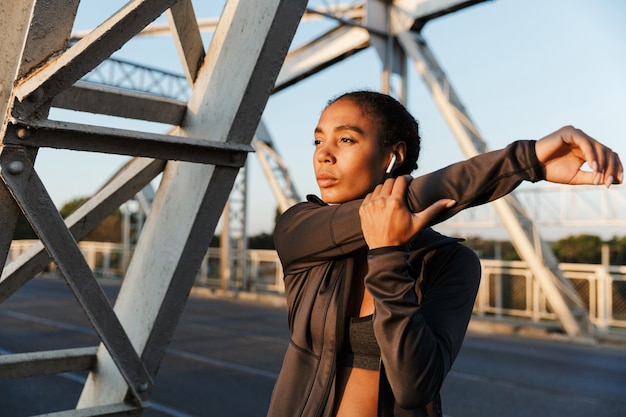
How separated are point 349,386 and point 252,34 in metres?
1.26

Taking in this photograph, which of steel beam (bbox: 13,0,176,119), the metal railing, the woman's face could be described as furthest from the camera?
the metal railing

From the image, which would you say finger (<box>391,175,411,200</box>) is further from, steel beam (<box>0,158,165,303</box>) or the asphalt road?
the asphalt road

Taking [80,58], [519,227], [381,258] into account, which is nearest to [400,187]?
[381,258]

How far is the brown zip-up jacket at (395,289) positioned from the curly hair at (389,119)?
22 centimetres

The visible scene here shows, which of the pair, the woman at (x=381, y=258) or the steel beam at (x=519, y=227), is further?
the steel beam at (x=519, y=227)

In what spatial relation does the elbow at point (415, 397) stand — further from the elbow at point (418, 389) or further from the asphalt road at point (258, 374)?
the asphalt road at point (258, 374)

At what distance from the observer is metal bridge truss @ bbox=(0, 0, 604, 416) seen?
6.02ft

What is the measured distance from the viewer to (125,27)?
6.20 feet

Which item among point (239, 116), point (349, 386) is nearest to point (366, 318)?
point (349, 386)

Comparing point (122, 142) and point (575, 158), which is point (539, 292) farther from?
point (575, 158)

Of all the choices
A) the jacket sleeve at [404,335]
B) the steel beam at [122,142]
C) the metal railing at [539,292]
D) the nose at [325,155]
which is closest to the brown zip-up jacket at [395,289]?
the jacket sleeve at [404,335]

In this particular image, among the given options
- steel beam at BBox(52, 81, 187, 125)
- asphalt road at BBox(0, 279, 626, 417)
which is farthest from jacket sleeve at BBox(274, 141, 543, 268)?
asphalt road at BBox(0, 279, 626, 417)

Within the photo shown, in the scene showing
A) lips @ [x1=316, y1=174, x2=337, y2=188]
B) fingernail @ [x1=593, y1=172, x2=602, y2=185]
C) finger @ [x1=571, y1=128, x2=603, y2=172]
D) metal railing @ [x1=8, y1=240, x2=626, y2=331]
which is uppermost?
finger @ [x1=571, y1=128, x2=603, y2=172]

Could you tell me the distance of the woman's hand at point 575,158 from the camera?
3.94 feet
